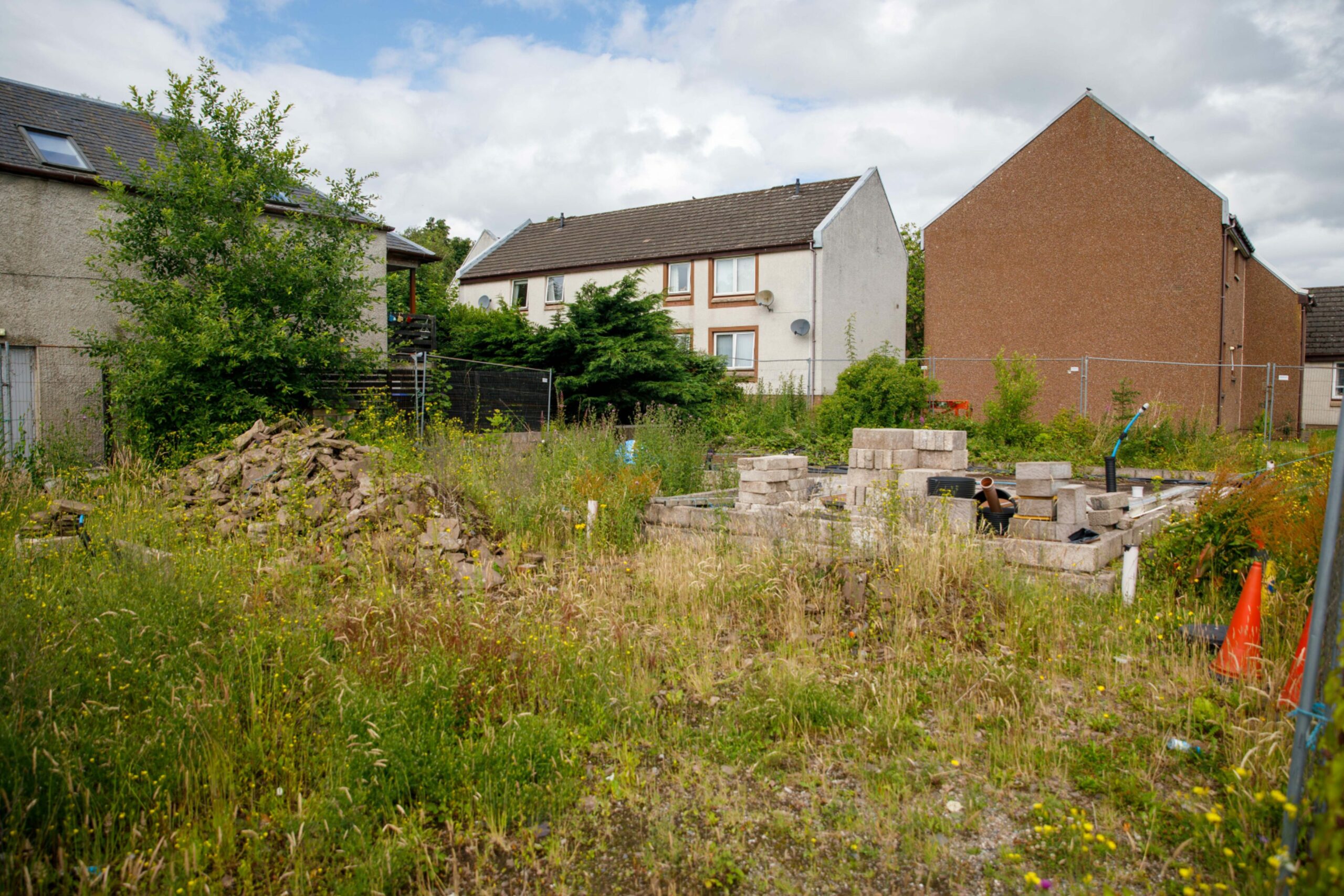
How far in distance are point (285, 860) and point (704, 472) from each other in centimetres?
778

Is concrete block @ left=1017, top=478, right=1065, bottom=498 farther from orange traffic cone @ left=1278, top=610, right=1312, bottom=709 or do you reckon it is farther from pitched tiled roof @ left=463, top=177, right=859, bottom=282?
pitched tiled roof @ left=463, top=177, right=859, bottom=282

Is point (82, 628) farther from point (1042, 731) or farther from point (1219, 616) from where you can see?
point (1219, 616)

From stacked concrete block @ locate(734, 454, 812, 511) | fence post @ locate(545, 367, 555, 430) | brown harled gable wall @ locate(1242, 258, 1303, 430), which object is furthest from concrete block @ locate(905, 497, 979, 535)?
brown harled gable wall @ locate(1242, 258, 1303, 430)

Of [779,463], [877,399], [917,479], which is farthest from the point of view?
[877,399]

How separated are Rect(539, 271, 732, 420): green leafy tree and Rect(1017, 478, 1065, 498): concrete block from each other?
437 inches

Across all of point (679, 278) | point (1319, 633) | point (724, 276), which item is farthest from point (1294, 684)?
point (679, 278)

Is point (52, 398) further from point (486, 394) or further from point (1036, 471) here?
point (1036, 471)

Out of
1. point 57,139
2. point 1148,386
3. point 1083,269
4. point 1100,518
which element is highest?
point 57,139

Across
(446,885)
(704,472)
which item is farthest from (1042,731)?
(704,472)

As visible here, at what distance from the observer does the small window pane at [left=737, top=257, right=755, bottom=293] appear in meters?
26.2

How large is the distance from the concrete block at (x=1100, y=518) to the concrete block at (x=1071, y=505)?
385 millimetres

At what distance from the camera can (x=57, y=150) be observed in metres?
13.8

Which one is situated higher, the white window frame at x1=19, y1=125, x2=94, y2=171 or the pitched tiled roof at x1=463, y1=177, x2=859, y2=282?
the pitched tiled roof at x1=463, y1=177, x2=859, y2=282

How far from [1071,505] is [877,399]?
995 cm
